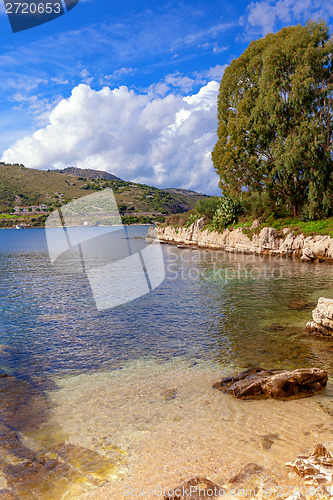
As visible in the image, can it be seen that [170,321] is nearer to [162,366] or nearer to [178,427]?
[162,366]

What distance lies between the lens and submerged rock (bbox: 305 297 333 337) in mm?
10828

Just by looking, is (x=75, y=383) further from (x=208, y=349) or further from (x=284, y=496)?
(x=284, y=496)

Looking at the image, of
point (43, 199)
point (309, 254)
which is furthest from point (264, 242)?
point (43, 199)

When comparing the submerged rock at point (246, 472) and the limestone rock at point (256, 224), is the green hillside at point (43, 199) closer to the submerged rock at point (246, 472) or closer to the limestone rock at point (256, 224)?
the limestone rock at point (256, 224)

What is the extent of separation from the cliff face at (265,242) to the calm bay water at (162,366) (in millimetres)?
10929

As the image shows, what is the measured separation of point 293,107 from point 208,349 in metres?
30.2

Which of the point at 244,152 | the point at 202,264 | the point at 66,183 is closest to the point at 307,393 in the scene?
the point at 202,264

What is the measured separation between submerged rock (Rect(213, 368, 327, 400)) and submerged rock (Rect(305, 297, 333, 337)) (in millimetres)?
3782

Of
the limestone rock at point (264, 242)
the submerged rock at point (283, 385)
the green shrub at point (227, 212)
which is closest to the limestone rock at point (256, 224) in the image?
the limestone rock at point (264, 242)

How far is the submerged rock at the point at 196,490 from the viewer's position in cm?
428

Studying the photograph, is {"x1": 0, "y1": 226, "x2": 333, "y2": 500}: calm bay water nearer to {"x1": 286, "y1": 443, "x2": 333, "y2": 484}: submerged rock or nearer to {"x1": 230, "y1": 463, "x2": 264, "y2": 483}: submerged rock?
{"x1": 230, "y1": 463, "x2": 264, "y2": 483}: submerged rock

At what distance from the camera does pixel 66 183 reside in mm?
194500

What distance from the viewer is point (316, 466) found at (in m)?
4.54

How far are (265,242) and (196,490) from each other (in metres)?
33.4
